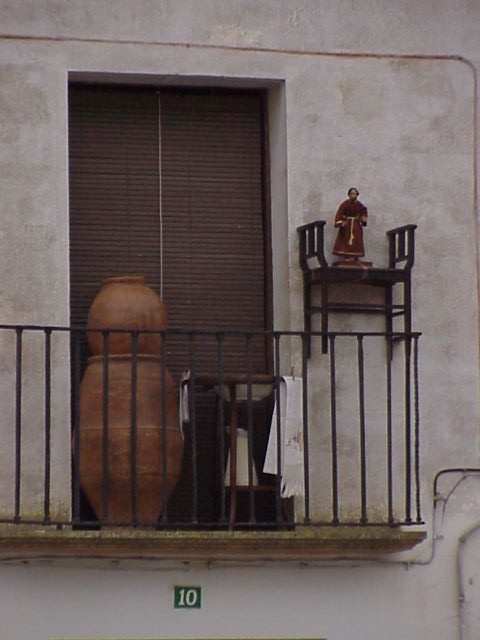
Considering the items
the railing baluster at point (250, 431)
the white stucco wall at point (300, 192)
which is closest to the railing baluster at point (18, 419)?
the white stucco wall at point (300, 192)

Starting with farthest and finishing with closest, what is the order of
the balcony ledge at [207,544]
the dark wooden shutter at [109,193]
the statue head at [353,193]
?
the dark wooden shutter at [109,193]
the statue head at [353,193]
the balcony ledge at [207,544]

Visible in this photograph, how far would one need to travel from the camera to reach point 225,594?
10.4 metres

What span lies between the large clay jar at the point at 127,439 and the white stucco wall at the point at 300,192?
248mm

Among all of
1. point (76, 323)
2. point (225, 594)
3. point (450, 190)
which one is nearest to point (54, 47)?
point (76, 323)

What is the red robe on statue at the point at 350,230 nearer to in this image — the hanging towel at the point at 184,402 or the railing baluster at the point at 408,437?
the railing baluster at the point at 408,437

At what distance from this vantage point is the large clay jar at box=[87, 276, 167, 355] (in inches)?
405

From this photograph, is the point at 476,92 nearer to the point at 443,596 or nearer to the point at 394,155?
the point at 394,155

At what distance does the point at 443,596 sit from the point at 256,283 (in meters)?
1.90

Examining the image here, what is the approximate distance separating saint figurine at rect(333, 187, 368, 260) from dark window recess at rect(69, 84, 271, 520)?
54cm

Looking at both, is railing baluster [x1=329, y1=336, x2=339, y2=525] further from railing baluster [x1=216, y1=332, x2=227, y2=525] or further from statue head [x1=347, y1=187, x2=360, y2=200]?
statue head [x1=347, y1=187, x2=360, y2=200]

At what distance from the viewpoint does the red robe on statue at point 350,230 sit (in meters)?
10.7

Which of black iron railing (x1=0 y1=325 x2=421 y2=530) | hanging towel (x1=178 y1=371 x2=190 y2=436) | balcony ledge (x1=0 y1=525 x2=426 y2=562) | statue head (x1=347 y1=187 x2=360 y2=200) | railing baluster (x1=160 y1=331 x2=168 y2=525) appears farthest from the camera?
statue head (x1=347 y1=187 x2=360 y2=200)

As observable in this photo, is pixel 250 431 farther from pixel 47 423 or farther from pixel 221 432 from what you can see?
pixel 47 423

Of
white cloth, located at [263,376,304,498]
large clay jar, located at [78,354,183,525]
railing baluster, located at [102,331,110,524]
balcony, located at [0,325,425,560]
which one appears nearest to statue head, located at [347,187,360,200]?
balcony, located at [0,325,425,560]
